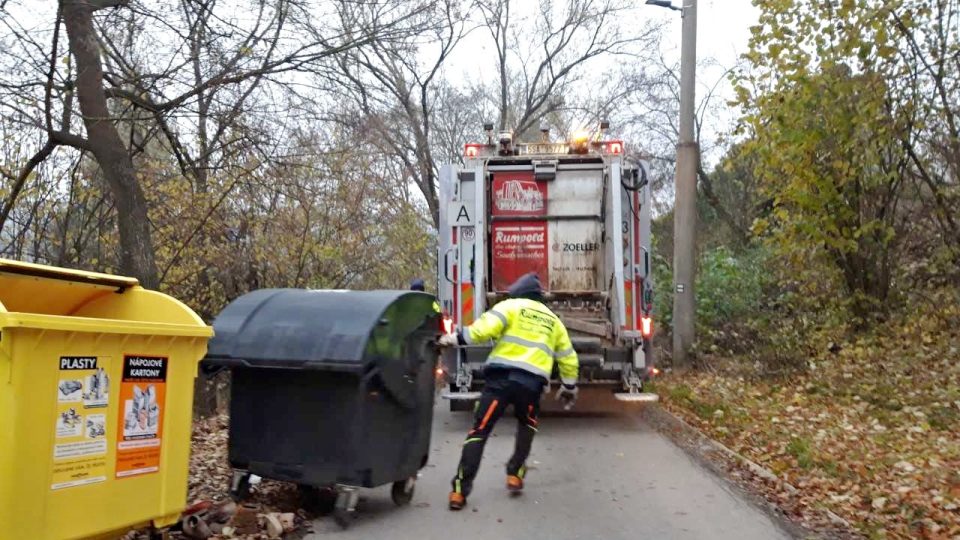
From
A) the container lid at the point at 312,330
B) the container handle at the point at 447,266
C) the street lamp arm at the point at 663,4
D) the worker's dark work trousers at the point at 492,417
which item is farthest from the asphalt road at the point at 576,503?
the street lamp arm at the point at 663,4

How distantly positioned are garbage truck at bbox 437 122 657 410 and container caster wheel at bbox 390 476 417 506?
11.9 ft

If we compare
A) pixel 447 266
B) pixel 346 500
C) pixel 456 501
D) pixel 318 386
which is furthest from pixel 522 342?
pixel 447 266

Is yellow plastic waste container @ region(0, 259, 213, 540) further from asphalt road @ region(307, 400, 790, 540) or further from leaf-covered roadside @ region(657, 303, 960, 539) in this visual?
leaf-covered roadside @ region(657, 303, 960, 539)

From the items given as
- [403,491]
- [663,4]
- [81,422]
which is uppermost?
[663,4]

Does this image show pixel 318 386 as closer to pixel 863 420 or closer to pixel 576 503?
pixel 576 503

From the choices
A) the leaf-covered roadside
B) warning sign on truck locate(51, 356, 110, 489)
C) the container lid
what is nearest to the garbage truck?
the leaf-covered roadside

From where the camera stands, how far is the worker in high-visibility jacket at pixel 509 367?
249 inches

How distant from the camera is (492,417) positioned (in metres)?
6.40

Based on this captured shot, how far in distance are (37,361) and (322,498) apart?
2.82 metres

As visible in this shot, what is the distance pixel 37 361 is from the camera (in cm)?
386

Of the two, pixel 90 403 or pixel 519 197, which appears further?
pixel 519 197

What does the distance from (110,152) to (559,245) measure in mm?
4976

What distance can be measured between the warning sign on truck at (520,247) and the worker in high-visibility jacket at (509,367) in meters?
4.03

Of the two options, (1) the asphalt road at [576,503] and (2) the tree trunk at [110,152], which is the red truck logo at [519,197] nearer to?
(1) the asphalt road at [576,503]
